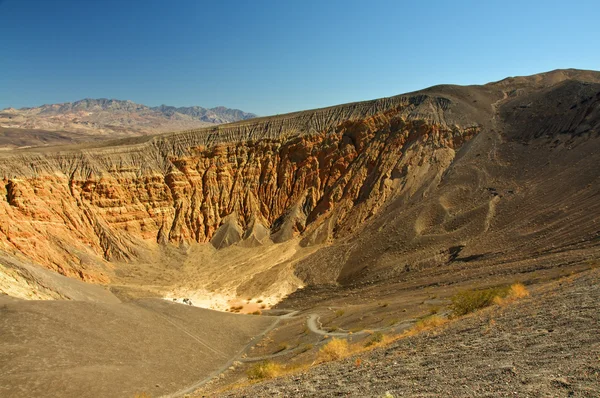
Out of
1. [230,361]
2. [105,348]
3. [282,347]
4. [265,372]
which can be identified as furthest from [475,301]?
[105,348]

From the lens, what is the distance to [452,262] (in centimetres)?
3036

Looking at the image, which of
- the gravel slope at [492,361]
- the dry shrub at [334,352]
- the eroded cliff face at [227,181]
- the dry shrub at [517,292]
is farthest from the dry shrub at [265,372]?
the eroded cliff face at [227,181]

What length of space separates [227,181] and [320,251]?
57.0 feet

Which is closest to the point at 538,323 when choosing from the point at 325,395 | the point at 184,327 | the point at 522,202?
the point at 325,395

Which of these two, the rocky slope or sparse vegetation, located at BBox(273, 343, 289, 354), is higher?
the rocky slope

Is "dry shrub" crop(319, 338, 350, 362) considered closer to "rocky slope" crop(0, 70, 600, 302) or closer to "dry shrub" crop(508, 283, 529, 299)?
"dry shrub" crop(508, 283, 529, 299)

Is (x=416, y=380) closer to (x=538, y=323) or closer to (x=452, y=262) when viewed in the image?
(x=538, y=323)

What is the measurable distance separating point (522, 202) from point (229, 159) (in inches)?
1327

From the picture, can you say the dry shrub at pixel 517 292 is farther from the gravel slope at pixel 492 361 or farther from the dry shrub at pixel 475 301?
the gravel slope at pixel 492 361

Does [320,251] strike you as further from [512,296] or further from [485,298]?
[512,296]

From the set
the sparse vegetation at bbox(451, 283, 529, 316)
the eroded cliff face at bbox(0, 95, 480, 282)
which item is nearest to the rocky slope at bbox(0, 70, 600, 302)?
the eroded cliff face at bbox(0, 95, 480, 282)

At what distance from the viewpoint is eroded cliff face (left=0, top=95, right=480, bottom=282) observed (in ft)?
130

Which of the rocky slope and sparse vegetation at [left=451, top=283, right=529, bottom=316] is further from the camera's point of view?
the rocky slope

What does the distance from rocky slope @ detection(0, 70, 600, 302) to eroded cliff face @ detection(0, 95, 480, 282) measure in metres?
0.14
